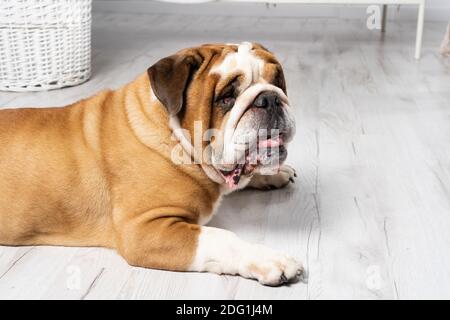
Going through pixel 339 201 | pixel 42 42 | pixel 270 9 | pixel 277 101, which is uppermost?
pixel 277 101

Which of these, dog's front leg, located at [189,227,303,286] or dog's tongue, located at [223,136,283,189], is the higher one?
dog's tongue, located at [223,136,283,189]

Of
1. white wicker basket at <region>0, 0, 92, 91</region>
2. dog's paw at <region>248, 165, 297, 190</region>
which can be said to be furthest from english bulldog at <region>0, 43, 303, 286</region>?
white wicker basket at <region>0, 0, 92, 91</region>

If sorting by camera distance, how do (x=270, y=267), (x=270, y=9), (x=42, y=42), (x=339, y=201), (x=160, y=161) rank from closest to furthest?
(x=270, y=267) → (x=160, y=161) → (x=339, y=201) → (x=42, y=42) → (x=270, y=9)

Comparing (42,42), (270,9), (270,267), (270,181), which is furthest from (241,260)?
(270,9)

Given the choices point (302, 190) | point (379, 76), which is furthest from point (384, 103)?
point (302, 190)

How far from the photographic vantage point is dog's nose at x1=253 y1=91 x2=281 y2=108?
48.1 inches

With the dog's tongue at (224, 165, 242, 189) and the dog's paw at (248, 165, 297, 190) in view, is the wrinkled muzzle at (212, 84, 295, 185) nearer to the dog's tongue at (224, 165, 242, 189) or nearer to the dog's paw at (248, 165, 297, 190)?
the dog's tongue at (224, 165, 242, 189)

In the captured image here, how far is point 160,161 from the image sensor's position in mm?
1290

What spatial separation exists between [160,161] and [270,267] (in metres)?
0.31

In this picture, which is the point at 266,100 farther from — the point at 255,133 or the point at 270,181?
the point at 270,181

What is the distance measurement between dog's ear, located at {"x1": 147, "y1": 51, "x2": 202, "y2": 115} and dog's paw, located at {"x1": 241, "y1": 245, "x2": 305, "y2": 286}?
0.32m

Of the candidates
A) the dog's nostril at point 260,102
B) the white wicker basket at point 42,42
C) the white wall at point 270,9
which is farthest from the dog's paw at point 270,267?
the white wall at point 270,9

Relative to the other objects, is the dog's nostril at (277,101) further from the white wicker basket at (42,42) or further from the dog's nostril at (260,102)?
the white wicker basket at (42,42)

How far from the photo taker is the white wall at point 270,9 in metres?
4.07
